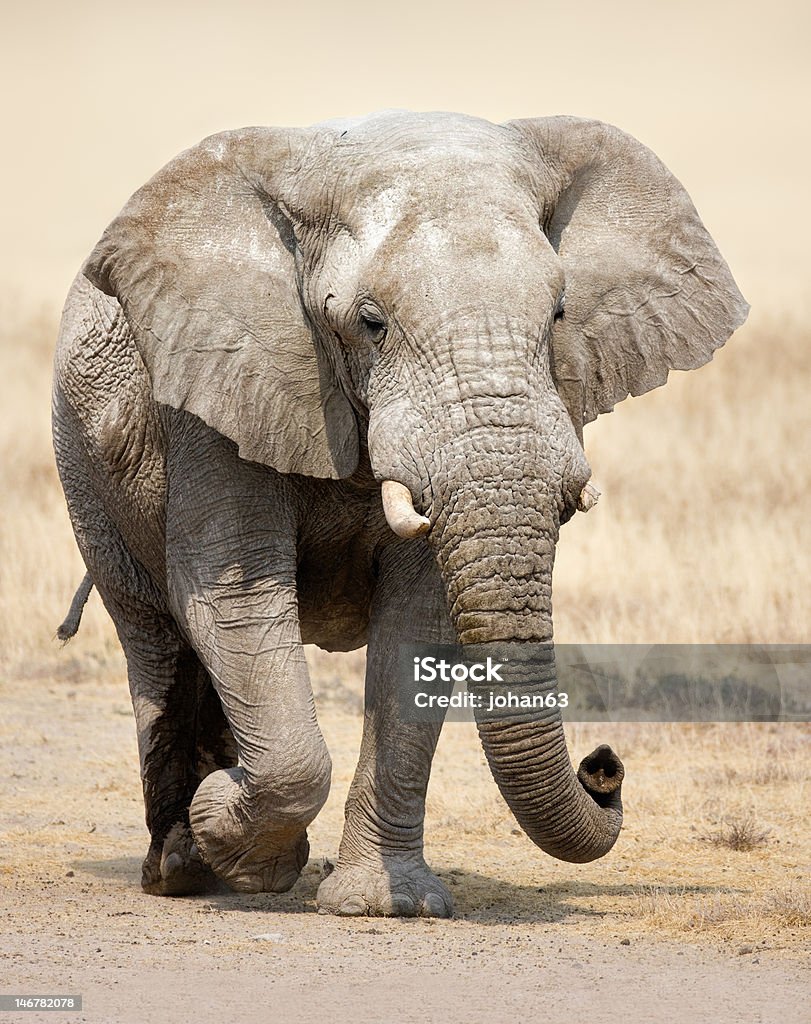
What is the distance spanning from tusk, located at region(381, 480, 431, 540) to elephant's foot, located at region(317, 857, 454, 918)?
1918mm

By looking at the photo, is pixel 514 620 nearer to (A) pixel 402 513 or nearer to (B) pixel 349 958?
(A) pixel 402 513

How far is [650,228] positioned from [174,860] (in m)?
3.26

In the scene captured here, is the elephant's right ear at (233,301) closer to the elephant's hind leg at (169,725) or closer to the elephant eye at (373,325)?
the elephant eye at (373,325)

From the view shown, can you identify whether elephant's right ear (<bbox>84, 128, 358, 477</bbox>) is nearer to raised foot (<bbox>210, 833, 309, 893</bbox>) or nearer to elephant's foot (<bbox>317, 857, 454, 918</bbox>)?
raised foot (<bbox>210, 833, 309, 893</bbox>)

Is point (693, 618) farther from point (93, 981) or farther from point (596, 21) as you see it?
point (596, 21)

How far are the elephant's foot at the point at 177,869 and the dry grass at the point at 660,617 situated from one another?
43.4 inches

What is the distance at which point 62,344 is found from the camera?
8719mm

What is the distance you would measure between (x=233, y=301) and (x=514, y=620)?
178 centimetres

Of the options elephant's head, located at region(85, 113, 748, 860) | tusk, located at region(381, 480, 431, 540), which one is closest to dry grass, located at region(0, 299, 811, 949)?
elephant's head, located at region(85, 113, 748, 860)

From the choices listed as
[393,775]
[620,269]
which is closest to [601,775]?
[393,775]

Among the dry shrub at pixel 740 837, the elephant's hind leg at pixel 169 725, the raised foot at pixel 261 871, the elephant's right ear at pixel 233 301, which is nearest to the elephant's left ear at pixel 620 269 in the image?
the elephant's right ear at pixel 233 301

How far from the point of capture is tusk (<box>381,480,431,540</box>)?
6301mm

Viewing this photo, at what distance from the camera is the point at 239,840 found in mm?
7586

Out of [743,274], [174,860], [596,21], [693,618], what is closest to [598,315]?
[174,860]
